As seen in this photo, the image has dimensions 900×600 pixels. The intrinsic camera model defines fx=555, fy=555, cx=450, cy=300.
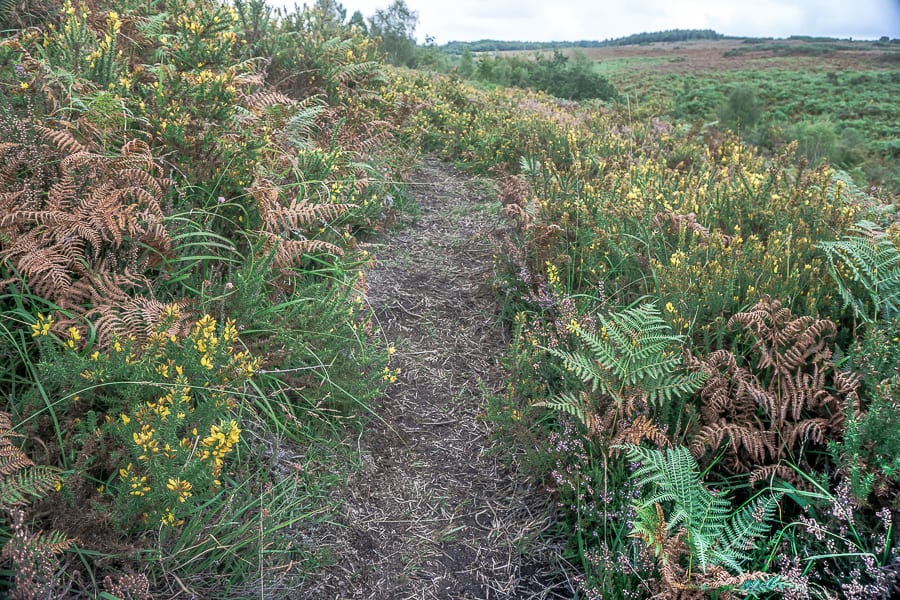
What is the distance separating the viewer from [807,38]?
47.4m

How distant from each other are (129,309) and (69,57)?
6.50ft

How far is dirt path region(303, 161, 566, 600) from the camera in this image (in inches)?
92.1

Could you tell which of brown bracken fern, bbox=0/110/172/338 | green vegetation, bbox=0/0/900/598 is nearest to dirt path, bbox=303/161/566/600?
green vegetation, bbox=0/0/900/598

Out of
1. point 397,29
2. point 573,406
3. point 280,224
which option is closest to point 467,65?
point 397,29

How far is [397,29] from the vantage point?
22344 millimetres

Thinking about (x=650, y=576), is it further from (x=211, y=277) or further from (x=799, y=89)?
(x=799, y=89)

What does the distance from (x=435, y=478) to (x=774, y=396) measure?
1.64 m

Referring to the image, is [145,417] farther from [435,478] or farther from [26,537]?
[435,478]

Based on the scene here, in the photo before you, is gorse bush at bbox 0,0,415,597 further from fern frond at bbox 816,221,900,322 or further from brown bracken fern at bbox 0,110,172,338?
fern frond at bbox 816,221,900,322

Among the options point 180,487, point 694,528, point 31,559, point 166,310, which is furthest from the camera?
point 166,310

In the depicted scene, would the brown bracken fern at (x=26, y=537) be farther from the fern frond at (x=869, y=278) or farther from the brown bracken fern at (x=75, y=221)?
the fern frond at (x=869, y=278)

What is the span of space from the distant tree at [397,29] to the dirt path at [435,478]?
1955 centimetres

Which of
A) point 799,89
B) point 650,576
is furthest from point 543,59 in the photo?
point 650,576

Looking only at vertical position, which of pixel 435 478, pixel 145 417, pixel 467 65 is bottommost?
pixel 435 478
